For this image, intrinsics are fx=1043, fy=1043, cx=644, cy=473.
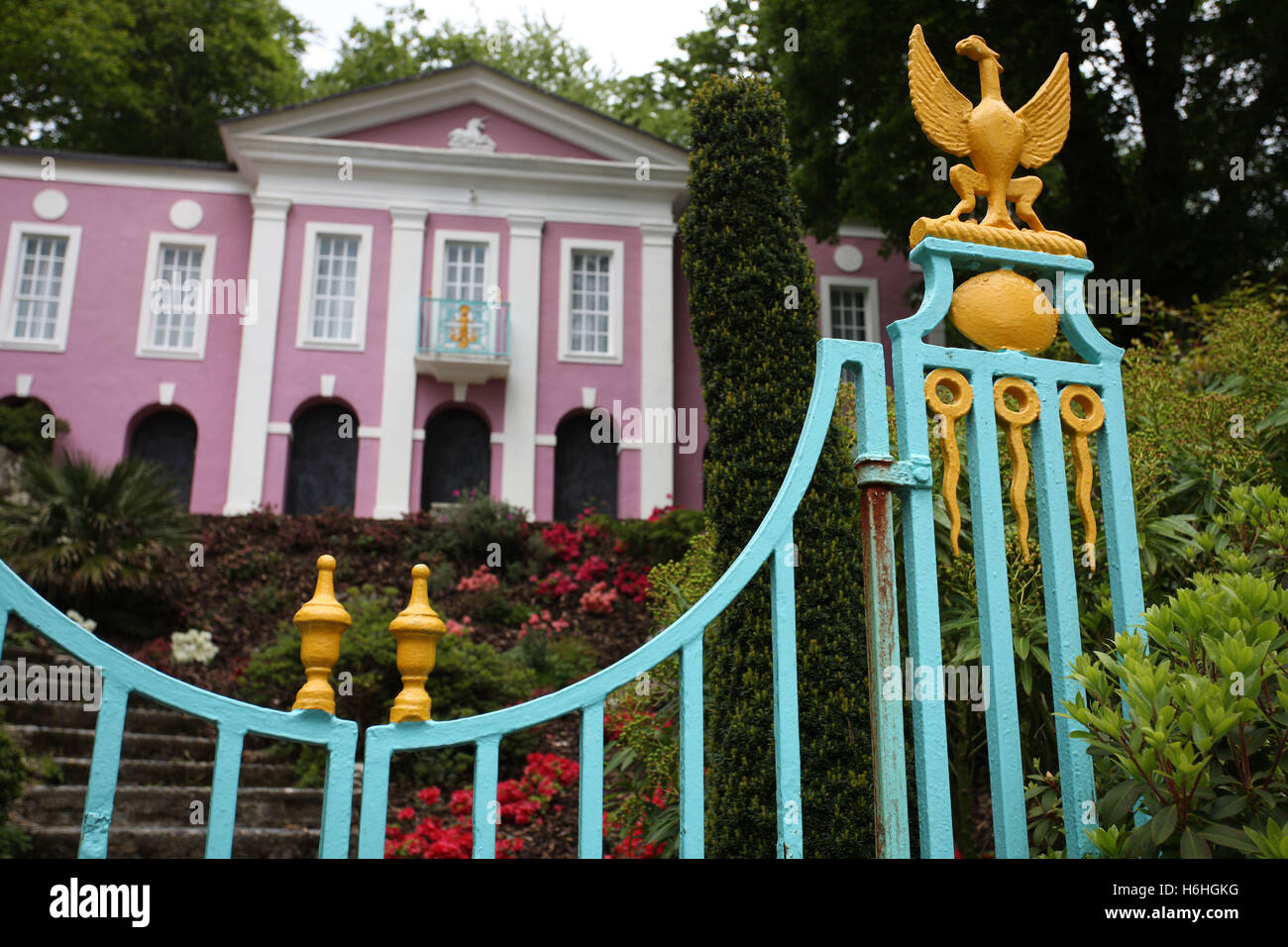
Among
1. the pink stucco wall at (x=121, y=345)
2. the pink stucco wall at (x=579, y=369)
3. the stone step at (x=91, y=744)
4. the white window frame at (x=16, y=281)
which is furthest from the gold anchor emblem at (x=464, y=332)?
the stone step at (x=91, y=744)

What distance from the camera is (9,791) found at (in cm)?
559

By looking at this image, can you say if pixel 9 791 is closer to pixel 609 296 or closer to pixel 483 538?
pixel 483 538

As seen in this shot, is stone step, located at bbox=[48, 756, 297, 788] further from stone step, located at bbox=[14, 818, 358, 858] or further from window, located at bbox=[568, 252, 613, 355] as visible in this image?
window, located at bbox=[568, 252, 613, 355]

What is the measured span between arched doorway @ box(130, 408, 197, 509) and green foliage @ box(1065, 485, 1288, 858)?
18127 millimetres

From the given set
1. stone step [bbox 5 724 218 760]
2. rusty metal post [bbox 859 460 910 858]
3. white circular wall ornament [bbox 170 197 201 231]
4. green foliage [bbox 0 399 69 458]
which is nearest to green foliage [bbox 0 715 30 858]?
stone step [bbox 5 724 218 760]

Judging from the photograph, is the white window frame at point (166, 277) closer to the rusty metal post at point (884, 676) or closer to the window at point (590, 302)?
the window at point (590, 302)

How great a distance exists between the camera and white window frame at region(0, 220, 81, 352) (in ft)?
58.2

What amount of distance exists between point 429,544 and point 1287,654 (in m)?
12.5

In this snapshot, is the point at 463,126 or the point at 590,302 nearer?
the point at 463,126

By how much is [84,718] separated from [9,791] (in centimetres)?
249

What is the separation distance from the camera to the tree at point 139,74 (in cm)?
2225

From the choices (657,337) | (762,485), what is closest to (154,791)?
(762,485)

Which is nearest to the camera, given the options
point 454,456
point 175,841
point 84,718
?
point 175,841
